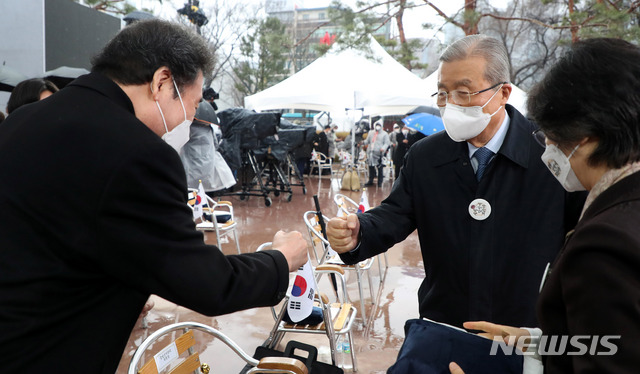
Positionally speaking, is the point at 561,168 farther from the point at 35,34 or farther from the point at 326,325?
the point at 35,34

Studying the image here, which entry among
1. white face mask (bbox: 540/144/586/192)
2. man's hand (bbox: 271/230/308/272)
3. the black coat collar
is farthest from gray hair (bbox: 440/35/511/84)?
the black coat collar

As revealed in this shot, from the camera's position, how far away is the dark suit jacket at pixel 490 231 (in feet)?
6.43

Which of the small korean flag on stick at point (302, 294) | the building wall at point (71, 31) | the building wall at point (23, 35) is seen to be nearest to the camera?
the small korean flag on stick at point (302, 294)

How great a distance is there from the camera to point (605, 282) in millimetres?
942

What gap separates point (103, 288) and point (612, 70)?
1336mm

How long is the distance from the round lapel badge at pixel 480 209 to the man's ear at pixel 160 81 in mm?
1251

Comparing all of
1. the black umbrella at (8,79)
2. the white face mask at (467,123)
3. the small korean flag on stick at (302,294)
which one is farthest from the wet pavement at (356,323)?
the black umbrella at (8,79)

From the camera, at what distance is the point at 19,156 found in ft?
4.11

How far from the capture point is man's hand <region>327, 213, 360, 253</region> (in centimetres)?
212

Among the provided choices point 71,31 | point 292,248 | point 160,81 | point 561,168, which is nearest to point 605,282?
point 561,168

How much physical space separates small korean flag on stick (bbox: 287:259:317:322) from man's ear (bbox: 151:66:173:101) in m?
→ 1.70

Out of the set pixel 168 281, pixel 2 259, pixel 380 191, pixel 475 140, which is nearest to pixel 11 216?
pixel 2 259

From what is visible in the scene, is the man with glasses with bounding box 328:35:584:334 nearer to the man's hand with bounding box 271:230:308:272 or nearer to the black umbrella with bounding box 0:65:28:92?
the man's hand with bounding box 271:230:308:272

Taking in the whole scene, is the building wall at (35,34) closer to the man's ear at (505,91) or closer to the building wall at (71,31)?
the building wall at (71,31)
